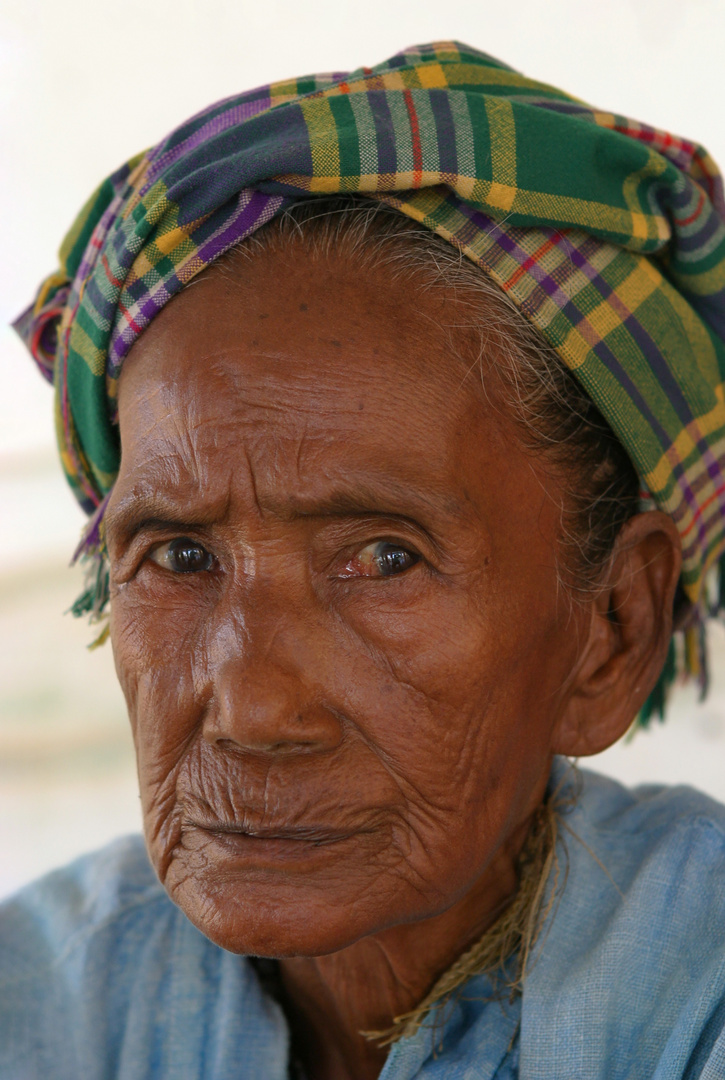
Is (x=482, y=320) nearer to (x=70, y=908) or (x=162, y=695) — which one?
(x=162, y=695)

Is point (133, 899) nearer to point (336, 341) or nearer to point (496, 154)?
point (336, 341)

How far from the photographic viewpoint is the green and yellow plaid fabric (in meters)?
1.43

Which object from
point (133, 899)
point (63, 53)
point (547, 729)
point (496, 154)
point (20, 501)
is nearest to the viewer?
point (496, 154)

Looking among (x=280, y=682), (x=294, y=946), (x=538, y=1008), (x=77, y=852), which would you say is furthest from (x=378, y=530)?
(x=77, y=852)

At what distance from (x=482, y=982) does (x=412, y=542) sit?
800 mm

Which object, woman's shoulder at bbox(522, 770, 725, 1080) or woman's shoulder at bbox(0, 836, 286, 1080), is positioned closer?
woman's shoulder at bbox(522, 770, 725, 1080)

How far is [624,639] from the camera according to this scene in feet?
5.61

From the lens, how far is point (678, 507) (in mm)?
1700

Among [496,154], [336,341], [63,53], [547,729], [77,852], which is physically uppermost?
[63,53]

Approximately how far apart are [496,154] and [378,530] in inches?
23.2

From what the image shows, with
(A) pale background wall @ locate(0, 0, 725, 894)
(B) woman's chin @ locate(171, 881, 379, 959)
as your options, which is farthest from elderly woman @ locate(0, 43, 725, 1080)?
(A) pale background wall @ locate(0, 0, 725, 894)

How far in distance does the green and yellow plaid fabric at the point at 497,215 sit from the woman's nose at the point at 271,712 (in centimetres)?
61

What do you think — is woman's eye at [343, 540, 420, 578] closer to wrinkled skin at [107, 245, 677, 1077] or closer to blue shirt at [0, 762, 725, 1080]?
wrinkled skin at [107, 245, 677, 1077]

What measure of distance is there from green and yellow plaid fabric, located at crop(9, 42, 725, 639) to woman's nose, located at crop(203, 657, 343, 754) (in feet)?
2.01
